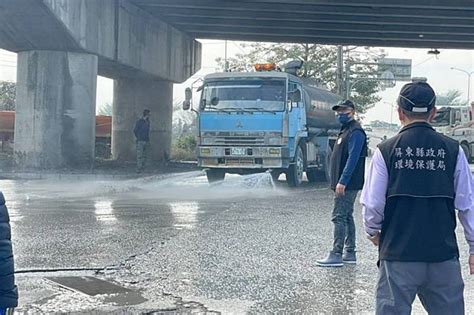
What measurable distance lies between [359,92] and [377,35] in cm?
2538

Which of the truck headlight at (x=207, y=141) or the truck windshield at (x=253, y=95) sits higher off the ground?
the truck windshield at (x=253, y=95)

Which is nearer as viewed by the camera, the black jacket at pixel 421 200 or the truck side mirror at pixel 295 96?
the black jacket at pixel 421 200

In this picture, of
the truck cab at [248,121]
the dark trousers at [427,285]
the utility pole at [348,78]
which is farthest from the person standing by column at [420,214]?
the utility pole at [348,78]

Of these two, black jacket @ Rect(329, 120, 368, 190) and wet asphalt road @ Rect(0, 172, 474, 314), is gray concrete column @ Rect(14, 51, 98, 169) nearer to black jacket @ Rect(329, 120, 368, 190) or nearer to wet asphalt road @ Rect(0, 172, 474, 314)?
wet asphalt road @ Rect(0, 172, 474, 314)

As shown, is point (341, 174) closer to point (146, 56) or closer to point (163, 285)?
point (163, 285)

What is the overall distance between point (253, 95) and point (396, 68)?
47.2 m

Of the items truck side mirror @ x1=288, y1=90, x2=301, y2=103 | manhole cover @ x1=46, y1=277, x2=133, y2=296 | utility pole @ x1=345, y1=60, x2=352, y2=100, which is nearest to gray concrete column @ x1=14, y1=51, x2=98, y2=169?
truck side mirror @ x1=288, y1=90, x2=301, y2=103

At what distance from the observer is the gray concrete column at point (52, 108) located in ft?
70.3

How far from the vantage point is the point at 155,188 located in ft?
60.0

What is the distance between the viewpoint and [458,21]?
1084 inches

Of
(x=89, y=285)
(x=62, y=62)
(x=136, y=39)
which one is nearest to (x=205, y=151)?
(x=62, y=62)

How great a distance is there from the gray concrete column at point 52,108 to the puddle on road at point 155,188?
2424 mm

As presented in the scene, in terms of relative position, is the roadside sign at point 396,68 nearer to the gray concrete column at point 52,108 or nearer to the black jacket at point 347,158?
the gray concrete column at point 52,108

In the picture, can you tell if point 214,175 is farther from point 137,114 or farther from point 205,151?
point 137,114
